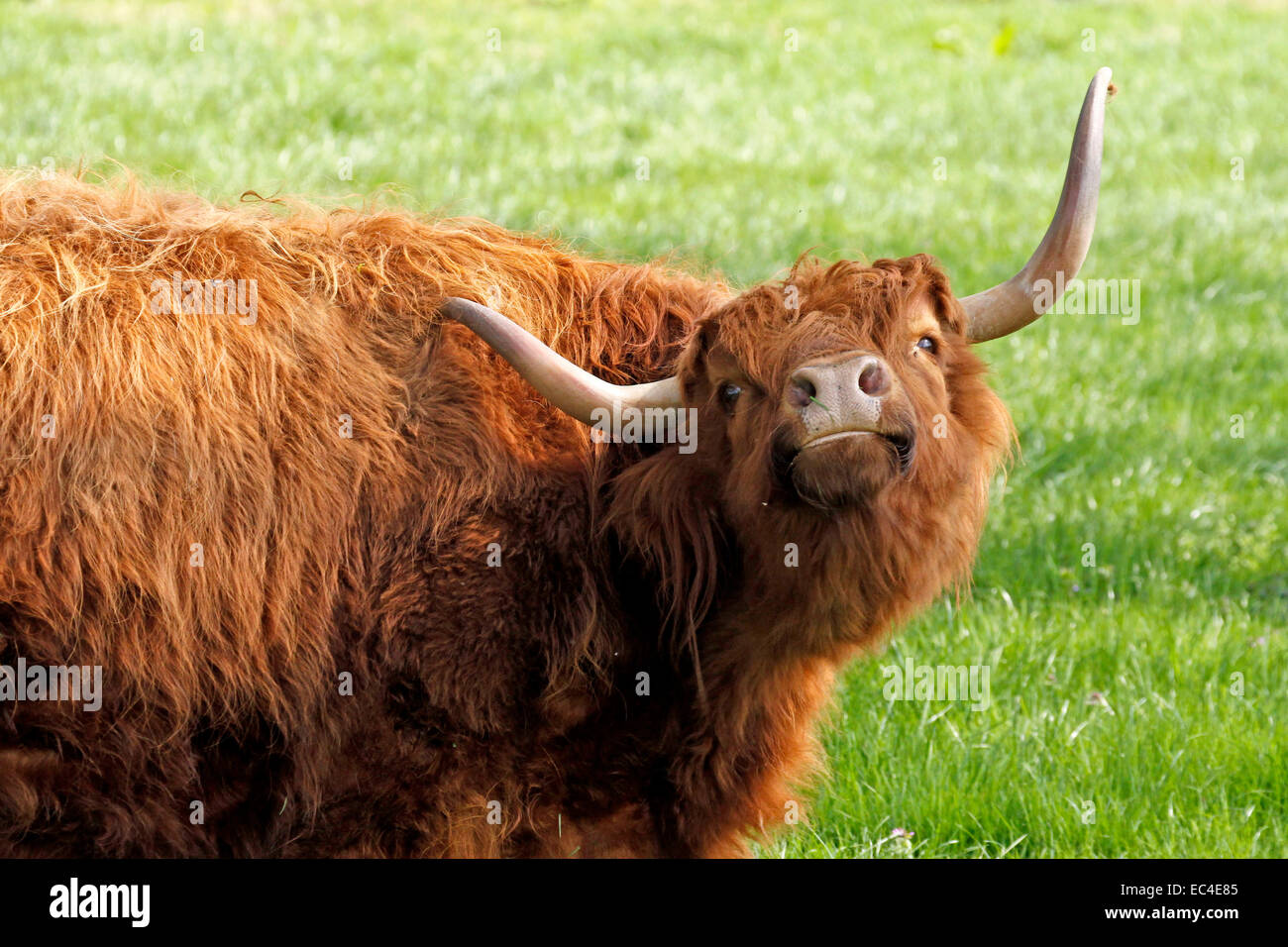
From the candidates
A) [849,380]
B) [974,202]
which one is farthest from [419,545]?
[974,202]

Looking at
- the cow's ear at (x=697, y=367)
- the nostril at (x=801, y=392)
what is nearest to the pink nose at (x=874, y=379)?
the nostril at (x=801, y=392)

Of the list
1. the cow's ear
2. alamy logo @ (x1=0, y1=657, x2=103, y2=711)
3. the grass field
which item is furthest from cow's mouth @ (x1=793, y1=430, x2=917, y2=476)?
alamy logo @ (x1=0, y1=657, x2=103, y2=711)

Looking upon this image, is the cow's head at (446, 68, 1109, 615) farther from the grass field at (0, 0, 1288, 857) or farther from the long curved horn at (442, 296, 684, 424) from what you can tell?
the grass field at (0, 0, 1288, 857)

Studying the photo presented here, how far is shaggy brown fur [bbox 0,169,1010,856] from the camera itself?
3.45 metres

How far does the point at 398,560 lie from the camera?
3670 millimetres

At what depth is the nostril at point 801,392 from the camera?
3170mm

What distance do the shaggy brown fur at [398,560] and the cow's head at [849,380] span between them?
0.01m

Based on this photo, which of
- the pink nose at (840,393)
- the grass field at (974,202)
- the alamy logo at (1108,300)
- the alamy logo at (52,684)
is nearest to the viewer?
the pink nose at (840,393)

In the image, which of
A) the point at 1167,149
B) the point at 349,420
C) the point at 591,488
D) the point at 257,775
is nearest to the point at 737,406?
the point at 591,488

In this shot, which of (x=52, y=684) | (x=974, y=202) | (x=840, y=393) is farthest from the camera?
(x=974, y=202)

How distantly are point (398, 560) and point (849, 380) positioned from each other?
123 centimetres

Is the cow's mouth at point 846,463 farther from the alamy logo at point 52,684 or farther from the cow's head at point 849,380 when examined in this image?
the alamy logo at point 52,684

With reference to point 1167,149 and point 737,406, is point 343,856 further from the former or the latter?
point 1167,149
